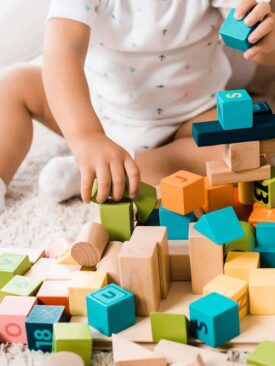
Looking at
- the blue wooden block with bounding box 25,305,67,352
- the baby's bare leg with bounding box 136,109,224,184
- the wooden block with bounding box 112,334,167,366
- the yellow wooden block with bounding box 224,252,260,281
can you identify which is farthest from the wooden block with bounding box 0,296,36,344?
the baby's bare leg with bounding box 136,109,224,184

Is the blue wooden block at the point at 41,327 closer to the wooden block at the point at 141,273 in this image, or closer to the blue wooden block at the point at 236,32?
the wooden block at the point at 141,273

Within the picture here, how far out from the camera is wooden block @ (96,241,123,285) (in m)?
0.84

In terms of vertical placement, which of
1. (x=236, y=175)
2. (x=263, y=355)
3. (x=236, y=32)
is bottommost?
(x=263, y=355)

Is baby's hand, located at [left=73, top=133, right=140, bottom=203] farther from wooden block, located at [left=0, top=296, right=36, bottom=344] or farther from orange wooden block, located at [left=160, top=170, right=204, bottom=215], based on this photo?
wooden block, located at [left=0, top=296, right=36, bottom=344]

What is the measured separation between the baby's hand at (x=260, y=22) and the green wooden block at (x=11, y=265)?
0.38 meters

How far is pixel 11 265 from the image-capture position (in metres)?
0.89

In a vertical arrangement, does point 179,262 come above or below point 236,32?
below

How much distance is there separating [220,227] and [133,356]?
0.18 m

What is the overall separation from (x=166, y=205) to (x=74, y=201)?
304 mm

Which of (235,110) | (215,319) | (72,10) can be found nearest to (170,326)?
(215,319)

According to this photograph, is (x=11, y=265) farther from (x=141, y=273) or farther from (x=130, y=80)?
(x=130, y=80)

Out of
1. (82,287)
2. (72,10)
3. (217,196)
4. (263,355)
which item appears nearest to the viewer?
(263,355)

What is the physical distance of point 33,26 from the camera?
4.45ft

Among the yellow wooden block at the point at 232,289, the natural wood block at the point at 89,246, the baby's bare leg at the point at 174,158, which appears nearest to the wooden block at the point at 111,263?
the natural wood block at the point at 89,246
